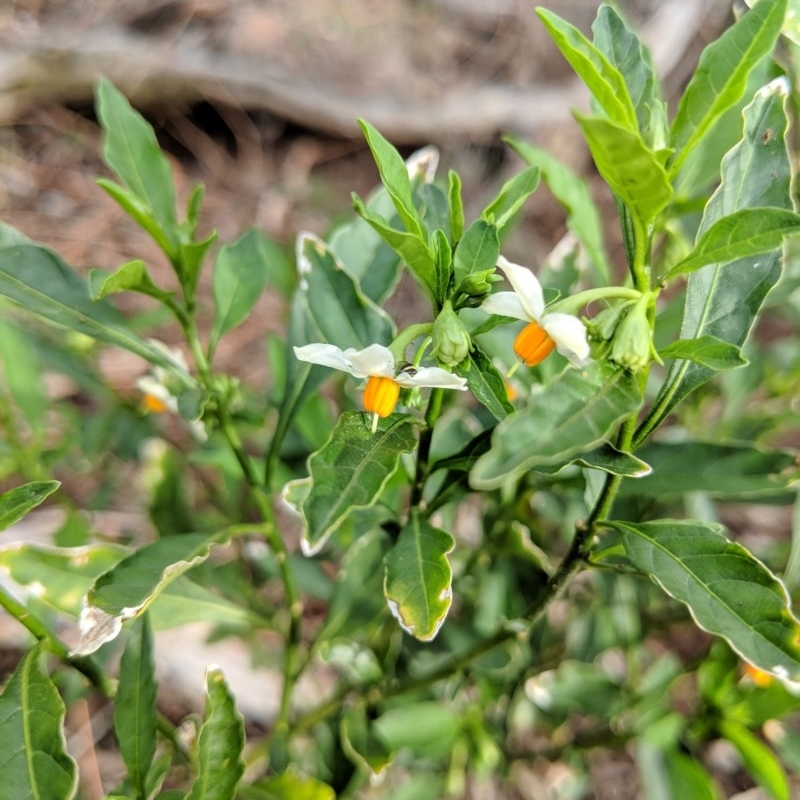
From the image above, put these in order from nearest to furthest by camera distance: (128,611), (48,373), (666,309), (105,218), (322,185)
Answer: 1. (128,611)
2. (666,309)
3. (48,373)
4. (105,218)
5. (322,185)

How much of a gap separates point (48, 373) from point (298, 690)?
1229mm

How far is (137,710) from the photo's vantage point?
0.89 m

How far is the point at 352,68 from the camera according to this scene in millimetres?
3373

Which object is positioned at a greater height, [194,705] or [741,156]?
[741,156]

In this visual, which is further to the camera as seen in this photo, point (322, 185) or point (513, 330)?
point (322, 185)

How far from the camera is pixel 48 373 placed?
2.36 meters

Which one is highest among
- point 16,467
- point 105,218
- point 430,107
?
point 430,107

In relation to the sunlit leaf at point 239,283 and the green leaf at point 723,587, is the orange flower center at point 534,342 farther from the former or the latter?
the sunlit leaf at point 239,283

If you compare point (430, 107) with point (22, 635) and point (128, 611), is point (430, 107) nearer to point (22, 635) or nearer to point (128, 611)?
→ point (22, 635)

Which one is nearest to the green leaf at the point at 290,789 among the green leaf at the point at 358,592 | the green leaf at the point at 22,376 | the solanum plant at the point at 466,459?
the solanum plant at the point at 466,459

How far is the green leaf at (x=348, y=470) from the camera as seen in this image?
695 millimetres

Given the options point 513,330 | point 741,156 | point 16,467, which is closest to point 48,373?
point 16,467

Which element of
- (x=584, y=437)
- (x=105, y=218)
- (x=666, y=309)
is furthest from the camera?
(x=105, y=218)

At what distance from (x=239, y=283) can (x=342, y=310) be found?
0.70ft
